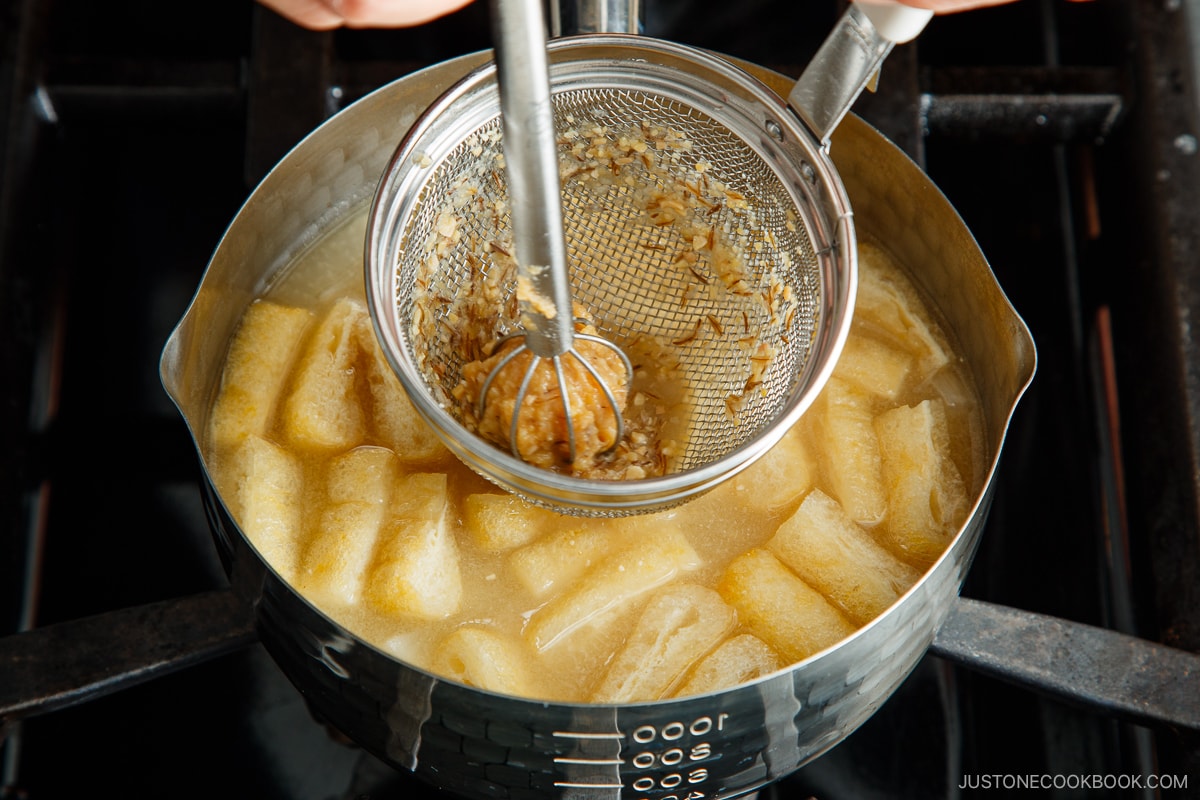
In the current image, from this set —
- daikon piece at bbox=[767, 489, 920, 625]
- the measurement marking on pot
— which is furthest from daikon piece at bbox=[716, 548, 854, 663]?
the measurement marking on pot

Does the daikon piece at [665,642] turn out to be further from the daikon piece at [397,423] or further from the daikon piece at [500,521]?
the daikon piece at [397,423]

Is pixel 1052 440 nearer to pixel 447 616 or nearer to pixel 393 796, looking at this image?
pixel 447 616

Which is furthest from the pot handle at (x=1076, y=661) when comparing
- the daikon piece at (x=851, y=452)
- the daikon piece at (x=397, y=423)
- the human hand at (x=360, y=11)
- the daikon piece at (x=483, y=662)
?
the human hand at (x=360, y=11)

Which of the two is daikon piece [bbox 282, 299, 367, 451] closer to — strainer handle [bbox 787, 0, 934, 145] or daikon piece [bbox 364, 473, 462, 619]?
daikon piece [bbox 364, 473, 462, 619]

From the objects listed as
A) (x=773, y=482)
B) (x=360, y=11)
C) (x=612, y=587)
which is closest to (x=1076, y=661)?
(x=773, y=482)

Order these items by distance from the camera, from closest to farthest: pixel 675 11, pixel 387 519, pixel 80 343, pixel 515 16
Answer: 1. pixel 515 16
2. pixel 387 519
3. pixel 80 343
4. pixel 675 11

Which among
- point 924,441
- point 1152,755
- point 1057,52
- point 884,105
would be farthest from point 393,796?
point 1057,52
